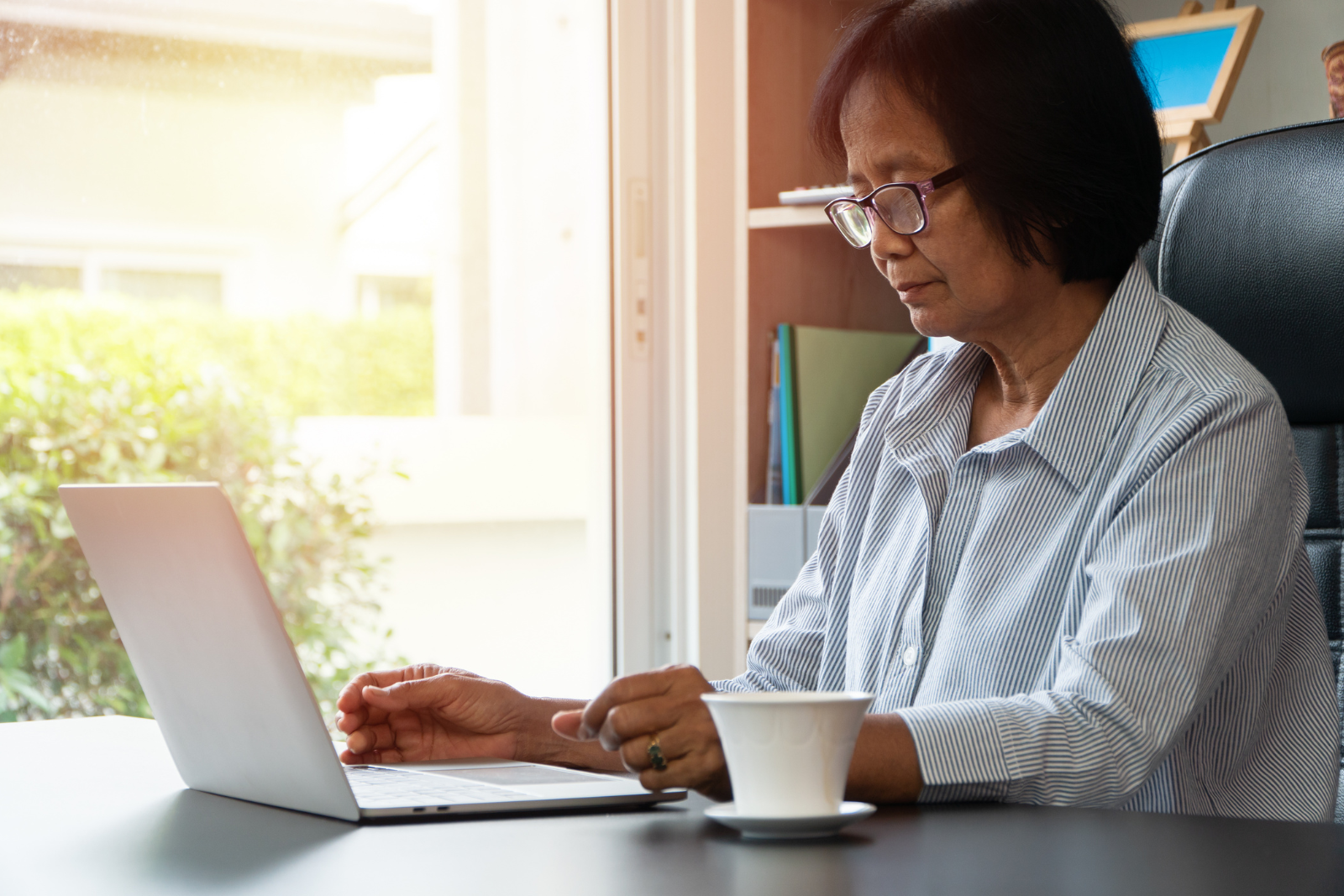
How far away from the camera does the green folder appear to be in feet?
6.66

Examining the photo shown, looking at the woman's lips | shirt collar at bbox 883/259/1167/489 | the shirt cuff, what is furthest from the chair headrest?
the shirt cuff

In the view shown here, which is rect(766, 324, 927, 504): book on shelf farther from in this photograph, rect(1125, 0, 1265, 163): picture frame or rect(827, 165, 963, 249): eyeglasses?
rect(827, 165, 963, 249): eyeglasses

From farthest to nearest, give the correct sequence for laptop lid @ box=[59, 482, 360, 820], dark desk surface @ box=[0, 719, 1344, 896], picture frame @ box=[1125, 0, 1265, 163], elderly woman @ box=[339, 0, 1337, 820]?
picture frame @ box=[1125, 0, 1265, 163] → elderly woman @ box=[339, 0, 1337, 820] → laptop lid @ box=[59, 482, 360, 820] → dark desk surface @ box=[0, 719, 1344, 896]

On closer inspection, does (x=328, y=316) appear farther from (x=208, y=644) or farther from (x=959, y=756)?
(x=959, y=756)

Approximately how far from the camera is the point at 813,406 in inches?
80.6

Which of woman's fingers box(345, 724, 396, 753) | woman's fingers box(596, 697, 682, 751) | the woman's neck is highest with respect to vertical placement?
the woman's neck

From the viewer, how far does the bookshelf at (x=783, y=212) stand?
206cm

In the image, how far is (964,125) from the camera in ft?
3.63

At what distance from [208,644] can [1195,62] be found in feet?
5.01

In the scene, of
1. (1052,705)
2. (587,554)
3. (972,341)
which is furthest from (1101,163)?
(587,554)

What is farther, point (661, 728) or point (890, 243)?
point (890, 243)

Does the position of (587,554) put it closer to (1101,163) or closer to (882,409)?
(882,409)

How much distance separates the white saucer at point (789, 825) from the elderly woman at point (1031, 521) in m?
0.11

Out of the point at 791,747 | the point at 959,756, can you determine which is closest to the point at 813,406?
the point at 959,756
